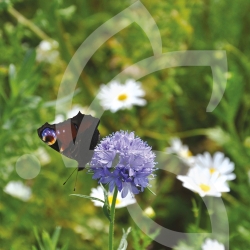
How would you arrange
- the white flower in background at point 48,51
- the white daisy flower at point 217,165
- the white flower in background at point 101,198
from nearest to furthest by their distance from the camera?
the white flower in background at point 101,198 → the white daisy flower at point 217,165 → the white flower in background at point 48,51

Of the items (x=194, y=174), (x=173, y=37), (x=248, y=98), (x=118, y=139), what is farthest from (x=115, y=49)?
(x=118, y=139)

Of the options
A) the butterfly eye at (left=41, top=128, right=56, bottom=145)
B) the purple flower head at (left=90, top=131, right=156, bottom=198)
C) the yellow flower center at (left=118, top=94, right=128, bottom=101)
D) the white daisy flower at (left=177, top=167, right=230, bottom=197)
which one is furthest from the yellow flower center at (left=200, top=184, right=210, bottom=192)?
the yellow flower center at (left=118, top=94, right=128, bottom=101)

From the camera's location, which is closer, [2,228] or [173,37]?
[2,228]

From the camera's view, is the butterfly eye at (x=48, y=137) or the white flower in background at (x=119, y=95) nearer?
the butterfly eye at (x=48, y=137)

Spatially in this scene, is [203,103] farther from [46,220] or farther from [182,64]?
[46,220]

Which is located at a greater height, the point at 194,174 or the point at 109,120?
the point at 109,120

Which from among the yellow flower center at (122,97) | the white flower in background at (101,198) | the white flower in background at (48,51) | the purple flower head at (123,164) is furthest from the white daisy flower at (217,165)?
the white flower in background at (48,51)

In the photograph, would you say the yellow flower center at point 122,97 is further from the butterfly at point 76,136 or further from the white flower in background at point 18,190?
the butterfly at point 76,136
